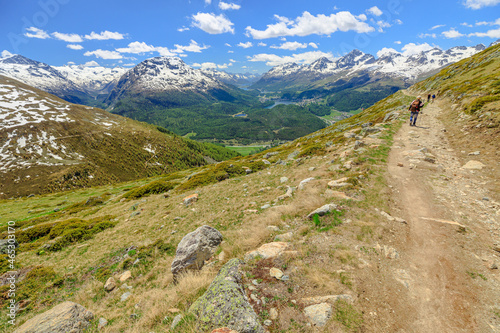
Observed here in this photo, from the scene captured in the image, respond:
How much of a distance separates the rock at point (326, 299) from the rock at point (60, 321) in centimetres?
1097

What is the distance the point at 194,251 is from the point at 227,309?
6208 millimetres

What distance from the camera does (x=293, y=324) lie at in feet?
22.4

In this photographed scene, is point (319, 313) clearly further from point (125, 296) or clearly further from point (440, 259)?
point (125, 296)

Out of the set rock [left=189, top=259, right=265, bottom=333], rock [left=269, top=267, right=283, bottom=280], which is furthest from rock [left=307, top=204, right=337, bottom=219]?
rock [left=189, top=259, right=265, bottom=333]

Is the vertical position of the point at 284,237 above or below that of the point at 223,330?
below

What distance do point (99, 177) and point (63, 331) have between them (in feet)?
558

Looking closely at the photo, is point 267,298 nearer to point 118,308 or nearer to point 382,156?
point 118,308

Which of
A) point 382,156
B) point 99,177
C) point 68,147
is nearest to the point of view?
point 382,156

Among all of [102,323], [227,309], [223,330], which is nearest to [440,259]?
[227,309]

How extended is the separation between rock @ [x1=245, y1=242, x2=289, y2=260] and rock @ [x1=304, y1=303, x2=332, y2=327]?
3.21 meters

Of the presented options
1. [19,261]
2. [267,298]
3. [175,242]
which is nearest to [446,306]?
[267,298]

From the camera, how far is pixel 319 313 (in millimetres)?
6930

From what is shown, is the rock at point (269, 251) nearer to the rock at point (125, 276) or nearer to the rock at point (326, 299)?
the rock at point (326, 299)

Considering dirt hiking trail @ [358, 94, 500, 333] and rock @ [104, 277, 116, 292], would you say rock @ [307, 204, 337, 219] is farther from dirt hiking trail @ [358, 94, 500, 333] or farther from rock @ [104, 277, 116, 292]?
rock @ [104, 277, 116, 292]
